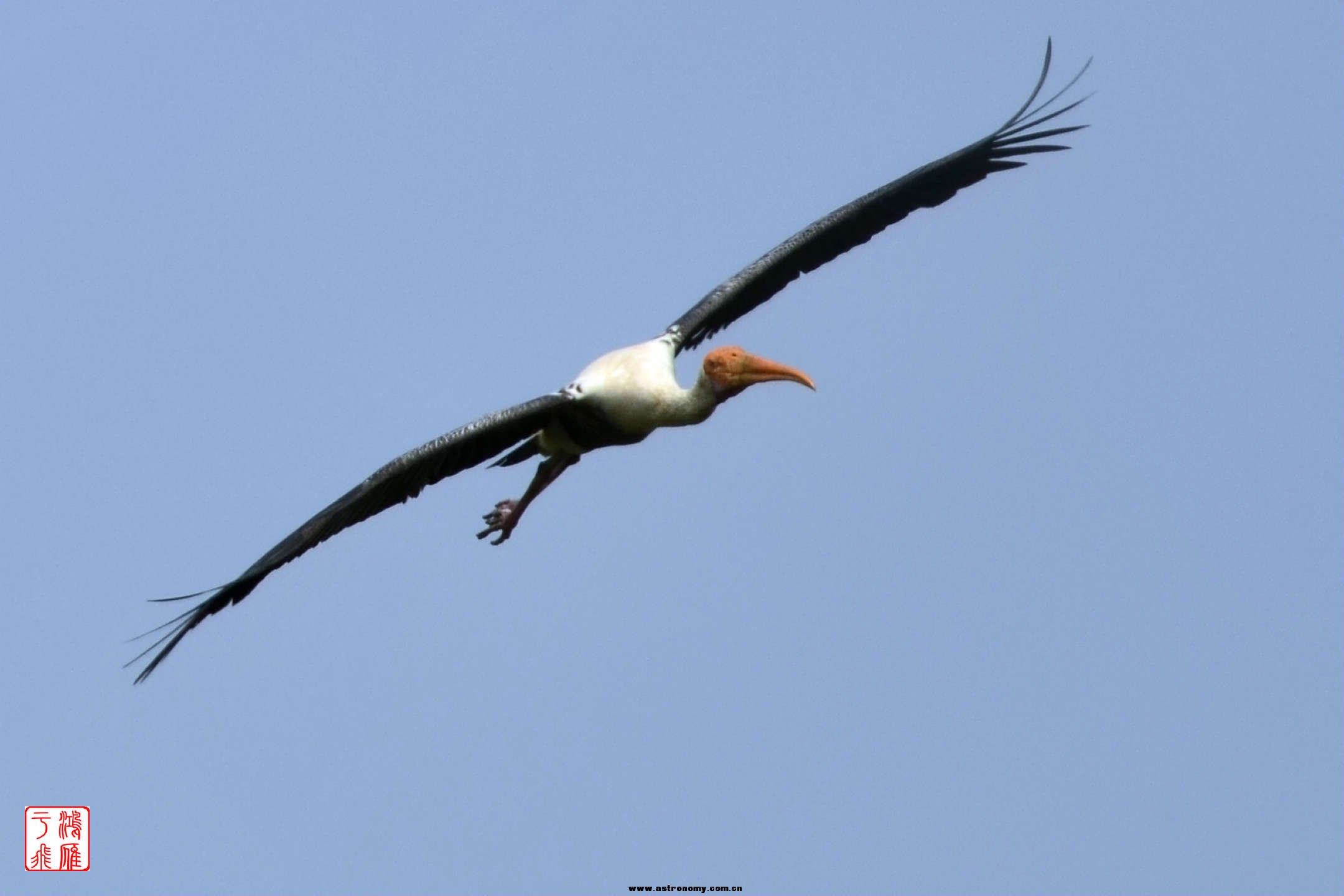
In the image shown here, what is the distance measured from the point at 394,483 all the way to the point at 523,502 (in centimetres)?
288

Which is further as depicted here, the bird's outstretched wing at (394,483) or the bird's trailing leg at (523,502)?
the bird's trailing leg at (523,502)

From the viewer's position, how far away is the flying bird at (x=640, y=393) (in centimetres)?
1864

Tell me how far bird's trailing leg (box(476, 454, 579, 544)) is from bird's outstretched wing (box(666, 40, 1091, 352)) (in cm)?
164

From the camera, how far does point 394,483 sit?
62.1 feet

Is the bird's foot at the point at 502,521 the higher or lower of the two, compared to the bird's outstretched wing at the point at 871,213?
lower

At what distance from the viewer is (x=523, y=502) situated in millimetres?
21688

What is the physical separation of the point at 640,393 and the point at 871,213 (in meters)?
3.58

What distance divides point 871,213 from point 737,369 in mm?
3306

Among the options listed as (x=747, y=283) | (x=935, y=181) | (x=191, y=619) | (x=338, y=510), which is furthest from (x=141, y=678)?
(x=935, y=181)

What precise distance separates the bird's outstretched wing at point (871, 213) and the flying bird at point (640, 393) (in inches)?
0.5

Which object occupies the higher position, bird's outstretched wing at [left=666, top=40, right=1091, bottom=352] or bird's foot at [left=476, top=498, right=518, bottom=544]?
bird's outstretched wing at [left=666, top=40, right=1091, bottom=352]

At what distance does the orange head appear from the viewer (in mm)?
19906

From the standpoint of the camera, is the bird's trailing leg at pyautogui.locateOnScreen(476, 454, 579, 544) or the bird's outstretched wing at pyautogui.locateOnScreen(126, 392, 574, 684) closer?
the bird's outstretched wing at pyautogui.locateOnScreen(126, 392, 574, 684)

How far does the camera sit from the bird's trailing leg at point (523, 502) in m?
21.4
